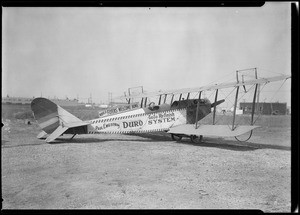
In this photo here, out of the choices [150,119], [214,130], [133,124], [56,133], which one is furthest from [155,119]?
[56,133]

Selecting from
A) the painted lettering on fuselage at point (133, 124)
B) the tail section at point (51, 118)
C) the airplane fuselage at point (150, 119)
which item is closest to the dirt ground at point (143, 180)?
the tail section at point (51, 118)

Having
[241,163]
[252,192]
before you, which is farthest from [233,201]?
[241,163]

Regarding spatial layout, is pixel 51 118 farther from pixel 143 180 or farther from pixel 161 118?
pixel 143 180

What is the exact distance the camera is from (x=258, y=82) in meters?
10.3

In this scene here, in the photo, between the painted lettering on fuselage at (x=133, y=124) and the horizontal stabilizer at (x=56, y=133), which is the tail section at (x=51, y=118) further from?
the painted lettering on fuselage at (x=133, y=124)

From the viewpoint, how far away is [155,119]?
43.2ft

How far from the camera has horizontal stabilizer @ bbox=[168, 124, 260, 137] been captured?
32.9ft

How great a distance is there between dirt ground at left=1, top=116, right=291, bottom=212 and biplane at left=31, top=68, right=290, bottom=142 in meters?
2.37

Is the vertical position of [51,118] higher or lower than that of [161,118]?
higher

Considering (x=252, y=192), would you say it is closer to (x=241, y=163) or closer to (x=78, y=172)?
(x=241, y=163)

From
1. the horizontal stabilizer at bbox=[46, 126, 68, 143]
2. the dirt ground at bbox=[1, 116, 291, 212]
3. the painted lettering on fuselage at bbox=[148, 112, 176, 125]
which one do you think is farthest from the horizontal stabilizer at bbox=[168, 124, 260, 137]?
the horizontal stabilizer at bbox=[46, 126, 68, 143]

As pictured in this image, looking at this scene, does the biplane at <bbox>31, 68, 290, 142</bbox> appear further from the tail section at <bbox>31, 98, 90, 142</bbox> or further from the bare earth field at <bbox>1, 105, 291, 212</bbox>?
the bare earth field at <bbox>1, 105, 291, 212</bbox>

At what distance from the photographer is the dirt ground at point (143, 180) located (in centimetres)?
457

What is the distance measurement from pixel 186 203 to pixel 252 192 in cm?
159
